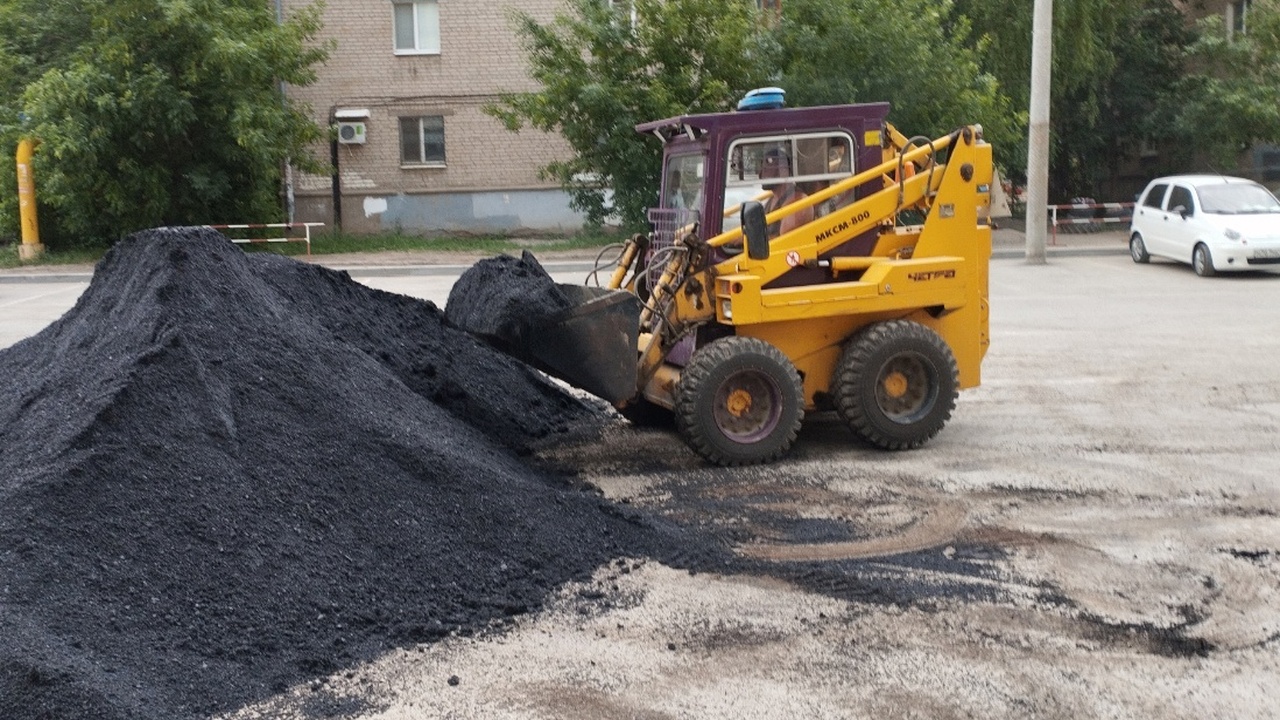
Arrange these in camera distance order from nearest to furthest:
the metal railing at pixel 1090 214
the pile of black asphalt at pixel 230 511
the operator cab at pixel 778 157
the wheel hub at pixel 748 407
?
the pile of black asphalt at pixel 230 511
the wheel hub at pixel 748 407
the operator cab at pixel 778 157
the metal railing at pixel 1090 214

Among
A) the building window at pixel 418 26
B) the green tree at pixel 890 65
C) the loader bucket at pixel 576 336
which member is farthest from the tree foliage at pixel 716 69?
the loader bucket at pixel 576 336

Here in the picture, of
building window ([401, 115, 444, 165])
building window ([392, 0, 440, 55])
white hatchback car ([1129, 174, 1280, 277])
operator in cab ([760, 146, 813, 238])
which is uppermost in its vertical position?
building window ([392, 0, 440, 55])

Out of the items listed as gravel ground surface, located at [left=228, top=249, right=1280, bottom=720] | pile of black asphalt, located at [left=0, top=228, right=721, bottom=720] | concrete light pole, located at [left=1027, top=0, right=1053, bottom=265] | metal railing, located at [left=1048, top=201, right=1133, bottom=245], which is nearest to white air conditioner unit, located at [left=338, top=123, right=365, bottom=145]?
concrete light pole, located at [left=1027, top=0, right=1053, bottom=265]

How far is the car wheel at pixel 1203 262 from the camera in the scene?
20469mm

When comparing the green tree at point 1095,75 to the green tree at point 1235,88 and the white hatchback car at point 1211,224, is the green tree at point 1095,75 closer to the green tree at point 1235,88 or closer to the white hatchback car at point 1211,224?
the green tree at point 1235,88

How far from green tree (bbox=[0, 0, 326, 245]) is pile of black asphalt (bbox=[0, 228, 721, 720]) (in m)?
19.0

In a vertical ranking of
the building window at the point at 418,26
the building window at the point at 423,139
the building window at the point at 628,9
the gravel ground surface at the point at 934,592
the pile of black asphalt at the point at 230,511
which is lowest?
the gravel ground surface at the point at 934,592

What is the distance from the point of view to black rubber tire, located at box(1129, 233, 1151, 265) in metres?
23.1

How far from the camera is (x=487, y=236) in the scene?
3120 centimetres

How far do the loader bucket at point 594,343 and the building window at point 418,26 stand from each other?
79.8 feet

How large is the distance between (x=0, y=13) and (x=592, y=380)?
25.2m

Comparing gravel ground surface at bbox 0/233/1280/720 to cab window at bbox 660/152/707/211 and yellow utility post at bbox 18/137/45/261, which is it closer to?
cab window at bbox 660/152/707/211

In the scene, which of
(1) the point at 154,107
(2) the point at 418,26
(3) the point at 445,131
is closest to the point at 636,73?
(3) the point at 445,131

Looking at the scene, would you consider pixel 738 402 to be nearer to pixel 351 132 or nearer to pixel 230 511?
pixel 230 511
